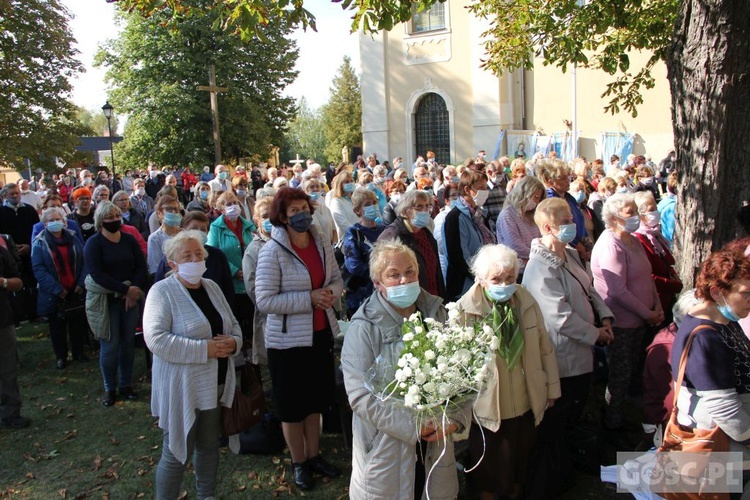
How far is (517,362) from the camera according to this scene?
154 inches

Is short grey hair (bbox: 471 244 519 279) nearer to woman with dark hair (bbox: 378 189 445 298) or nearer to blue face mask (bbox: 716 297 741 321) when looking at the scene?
blue face mask (bbox: 716 297 741 321)

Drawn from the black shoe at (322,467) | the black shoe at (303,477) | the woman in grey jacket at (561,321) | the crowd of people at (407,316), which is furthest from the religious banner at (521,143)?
the black shoe at (303,477)

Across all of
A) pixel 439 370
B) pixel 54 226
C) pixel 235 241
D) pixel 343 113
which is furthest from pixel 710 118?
pixel 343 113

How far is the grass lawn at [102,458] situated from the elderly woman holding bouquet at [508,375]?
81 centimetres

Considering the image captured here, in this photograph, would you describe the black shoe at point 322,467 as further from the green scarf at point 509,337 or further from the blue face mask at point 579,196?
the blue face mask at point 579,196

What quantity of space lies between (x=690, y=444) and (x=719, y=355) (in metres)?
0.50

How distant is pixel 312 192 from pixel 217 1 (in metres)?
3.55

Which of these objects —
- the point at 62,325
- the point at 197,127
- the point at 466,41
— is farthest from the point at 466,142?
the point at 62,325

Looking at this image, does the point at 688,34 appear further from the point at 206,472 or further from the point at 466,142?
the point at 466,142

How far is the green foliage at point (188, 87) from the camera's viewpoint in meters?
31.5

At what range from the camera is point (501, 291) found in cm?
382

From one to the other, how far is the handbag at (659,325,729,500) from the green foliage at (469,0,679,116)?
19.8 ft

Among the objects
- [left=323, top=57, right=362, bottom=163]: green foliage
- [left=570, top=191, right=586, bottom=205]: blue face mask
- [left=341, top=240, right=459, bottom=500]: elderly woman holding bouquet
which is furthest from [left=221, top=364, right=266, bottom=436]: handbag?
[left=323, top=57, right=362, bottom=163]: green foliage

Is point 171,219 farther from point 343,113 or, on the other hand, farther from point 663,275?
point 343,113
